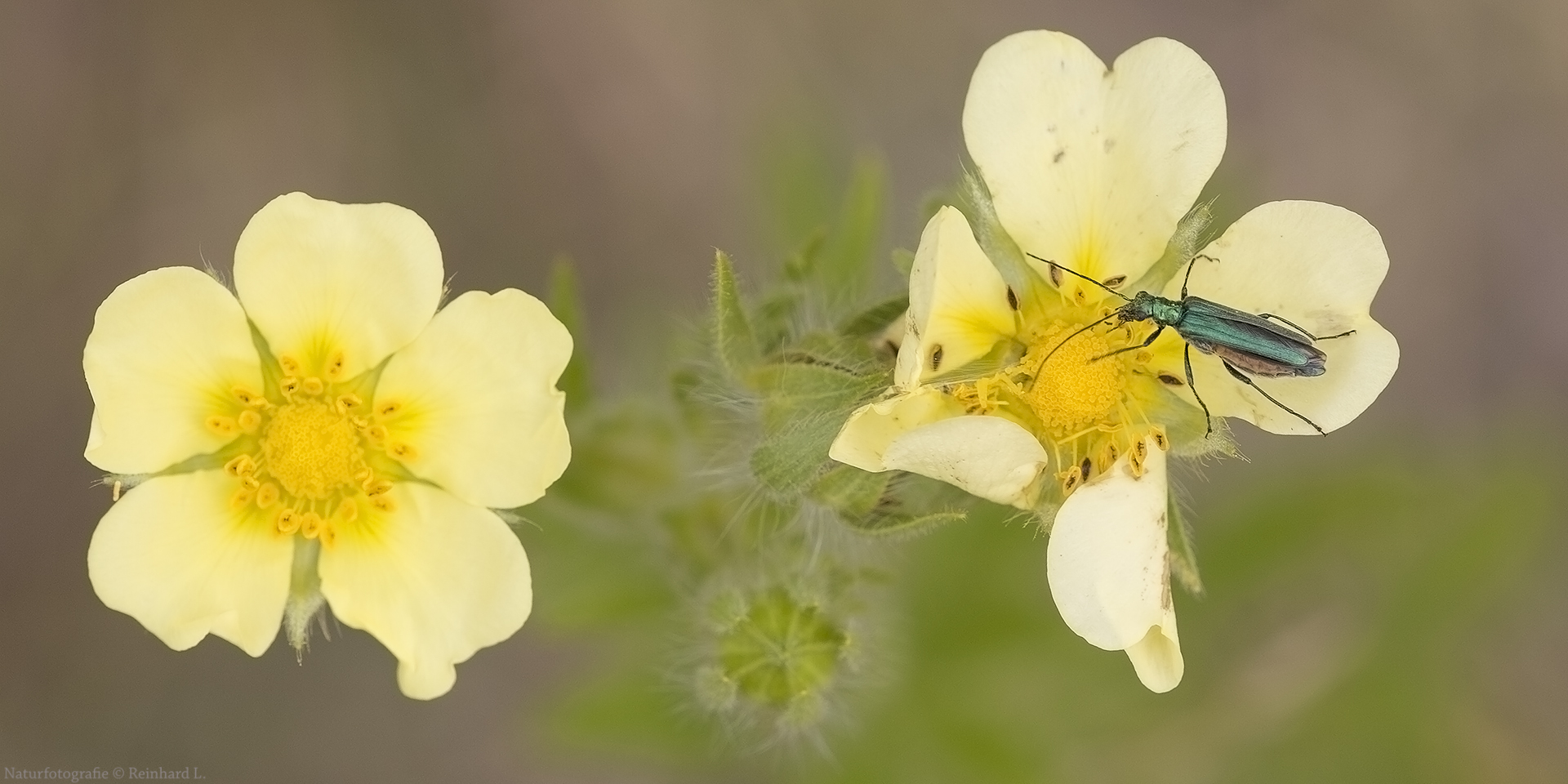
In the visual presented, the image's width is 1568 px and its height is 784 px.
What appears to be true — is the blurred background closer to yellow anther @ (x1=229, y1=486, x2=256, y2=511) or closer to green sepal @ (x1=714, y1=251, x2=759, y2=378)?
green sepal @ (x1=714, y1=251, x2=759, y2=378)

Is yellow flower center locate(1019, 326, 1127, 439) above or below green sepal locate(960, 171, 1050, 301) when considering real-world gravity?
below

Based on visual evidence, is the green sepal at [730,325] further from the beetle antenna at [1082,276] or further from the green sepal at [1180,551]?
the green sepal at [1180,551]

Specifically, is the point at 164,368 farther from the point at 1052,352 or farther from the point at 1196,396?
the point at 1196,396

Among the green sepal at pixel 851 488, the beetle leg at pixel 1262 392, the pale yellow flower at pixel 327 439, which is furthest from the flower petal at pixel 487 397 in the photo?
the beetle leg at pixel 1262 392

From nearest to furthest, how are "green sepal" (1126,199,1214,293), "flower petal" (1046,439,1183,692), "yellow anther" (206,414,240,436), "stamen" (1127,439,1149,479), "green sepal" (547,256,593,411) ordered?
"flower petal" (1046,439,1183,692) < "stamen" (1127,439,1149,479) < "green sepal" (1126,199,1214,293) < "yellow anther" (206,414,240,436) < "green sepal" (547,256,593,411)

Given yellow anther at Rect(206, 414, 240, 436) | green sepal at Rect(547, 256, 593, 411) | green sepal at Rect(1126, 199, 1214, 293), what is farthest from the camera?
green sepal at Rect(547, 256, 593, 411)

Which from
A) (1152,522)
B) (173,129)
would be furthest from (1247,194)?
(173,129)

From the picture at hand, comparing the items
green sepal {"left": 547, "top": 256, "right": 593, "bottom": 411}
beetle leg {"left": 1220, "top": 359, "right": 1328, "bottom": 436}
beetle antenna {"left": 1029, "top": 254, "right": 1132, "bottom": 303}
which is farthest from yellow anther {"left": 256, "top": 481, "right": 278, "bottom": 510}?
beetle leg {"left": 1220, "top": 359, "right": 1328, "bottom": 436}
